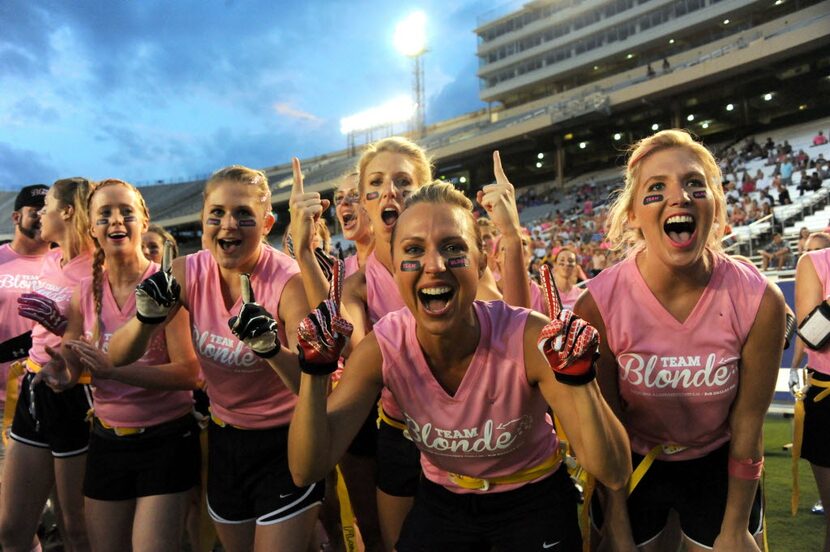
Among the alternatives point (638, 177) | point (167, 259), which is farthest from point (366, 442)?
point (638, 177)

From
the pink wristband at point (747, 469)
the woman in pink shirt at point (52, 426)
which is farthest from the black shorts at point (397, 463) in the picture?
the woman in pink shirt at point (52, 426)

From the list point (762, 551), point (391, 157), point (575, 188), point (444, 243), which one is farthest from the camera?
point (575, 188)

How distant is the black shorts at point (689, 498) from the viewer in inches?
89.8

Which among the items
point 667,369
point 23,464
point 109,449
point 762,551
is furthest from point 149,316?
point 762,551

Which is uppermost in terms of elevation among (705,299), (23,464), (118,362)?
(705,299)

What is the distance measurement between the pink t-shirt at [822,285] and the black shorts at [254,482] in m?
2.62

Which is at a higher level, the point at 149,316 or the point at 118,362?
the point at 149,316

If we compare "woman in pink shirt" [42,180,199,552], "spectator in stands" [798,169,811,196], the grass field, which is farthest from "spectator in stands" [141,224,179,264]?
"spectator in stands" [798,169,811,196]

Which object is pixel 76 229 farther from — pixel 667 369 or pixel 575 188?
pixel 575 188

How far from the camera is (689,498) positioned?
232cm

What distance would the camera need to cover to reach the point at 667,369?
7.14 ft

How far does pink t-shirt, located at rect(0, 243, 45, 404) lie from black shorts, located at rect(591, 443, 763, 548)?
3.89 m

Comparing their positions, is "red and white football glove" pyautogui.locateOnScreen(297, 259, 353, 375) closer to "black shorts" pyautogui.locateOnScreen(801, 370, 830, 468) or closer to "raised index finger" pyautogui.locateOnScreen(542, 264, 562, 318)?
"raised index finger" pyautogui.locateOnScreen(542, 264, 562, 318)

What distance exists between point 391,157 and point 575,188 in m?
29.5
